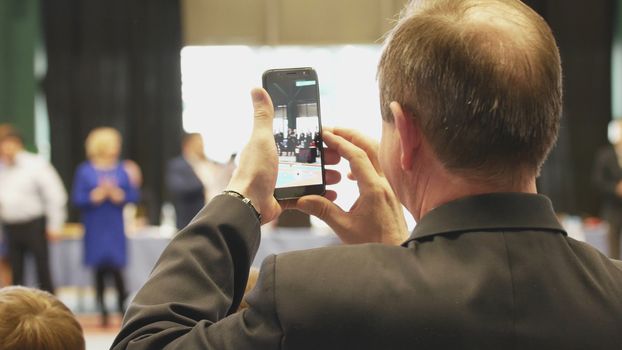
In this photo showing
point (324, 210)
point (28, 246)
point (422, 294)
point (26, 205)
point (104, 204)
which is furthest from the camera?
point (28, 246)

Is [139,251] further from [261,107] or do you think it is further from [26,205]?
[261,107]

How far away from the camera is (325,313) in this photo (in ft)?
2.60

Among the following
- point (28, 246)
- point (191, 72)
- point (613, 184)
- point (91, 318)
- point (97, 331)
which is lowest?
point (91, 318)

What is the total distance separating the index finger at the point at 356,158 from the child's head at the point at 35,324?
1.98 ft

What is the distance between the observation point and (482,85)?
836 millimetres

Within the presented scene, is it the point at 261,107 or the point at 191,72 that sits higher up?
the point at 261,107

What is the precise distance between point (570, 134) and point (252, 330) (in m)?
11.0

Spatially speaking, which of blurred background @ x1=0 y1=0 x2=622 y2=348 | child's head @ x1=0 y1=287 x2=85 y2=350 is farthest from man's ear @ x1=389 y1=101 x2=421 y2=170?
blurred background @ x1=0 y1=0 x2=622 y2=348

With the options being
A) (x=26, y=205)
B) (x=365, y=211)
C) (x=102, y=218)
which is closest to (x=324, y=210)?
(x=365, y=211)

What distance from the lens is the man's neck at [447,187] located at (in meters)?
0.87

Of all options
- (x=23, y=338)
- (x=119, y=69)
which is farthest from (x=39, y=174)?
(x=23, y=338)

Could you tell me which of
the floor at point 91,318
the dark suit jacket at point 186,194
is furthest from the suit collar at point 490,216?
the dark suit jacket at point 186,194

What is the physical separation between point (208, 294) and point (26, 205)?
652cm

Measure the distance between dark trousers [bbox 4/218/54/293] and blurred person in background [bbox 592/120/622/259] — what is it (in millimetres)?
4887
